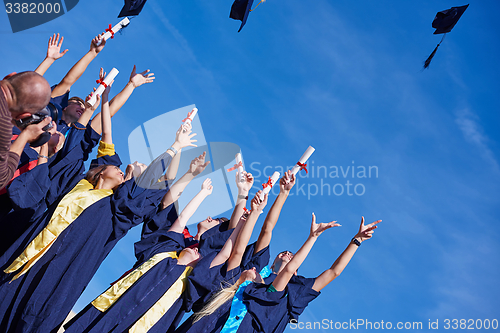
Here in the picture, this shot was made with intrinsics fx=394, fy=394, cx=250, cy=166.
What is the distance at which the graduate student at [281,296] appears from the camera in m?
4.73

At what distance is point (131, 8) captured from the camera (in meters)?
5.94

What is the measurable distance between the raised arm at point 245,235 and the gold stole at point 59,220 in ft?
5.25

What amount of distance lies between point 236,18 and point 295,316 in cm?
449

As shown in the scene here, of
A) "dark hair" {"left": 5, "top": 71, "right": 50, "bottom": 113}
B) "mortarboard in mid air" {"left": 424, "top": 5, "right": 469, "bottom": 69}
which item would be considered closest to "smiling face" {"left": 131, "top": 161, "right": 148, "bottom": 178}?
"dark hair" {"left": 5, "top": 71, "right": 50, "bottom": 113}

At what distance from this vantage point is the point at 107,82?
5047 millimetres

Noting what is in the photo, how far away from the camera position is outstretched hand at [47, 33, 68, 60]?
5.13 meters

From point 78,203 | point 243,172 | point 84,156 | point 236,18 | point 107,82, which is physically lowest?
point 78,203

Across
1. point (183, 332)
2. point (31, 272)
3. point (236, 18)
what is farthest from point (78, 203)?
point (236, 18)

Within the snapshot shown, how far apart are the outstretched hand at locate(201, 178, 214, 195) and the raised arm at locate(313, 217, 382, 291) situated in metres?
1.87

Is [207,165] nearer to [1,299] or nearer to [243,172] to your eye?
[243,172]

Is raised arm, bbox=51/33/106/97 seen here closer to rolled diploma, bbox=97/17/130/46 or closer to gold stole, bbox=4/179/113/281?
rolled diploma, bbox=97/17/130/46

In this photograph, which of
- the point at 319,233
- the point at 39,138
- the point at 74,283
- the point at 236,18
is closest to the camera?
the point at 39,138

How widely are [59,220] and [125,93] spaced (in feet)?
6.71

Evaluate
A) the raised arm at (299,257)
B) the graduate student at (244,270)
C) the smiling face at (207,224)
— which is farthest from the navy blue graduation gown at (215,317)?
the smiling face at (207,224)
